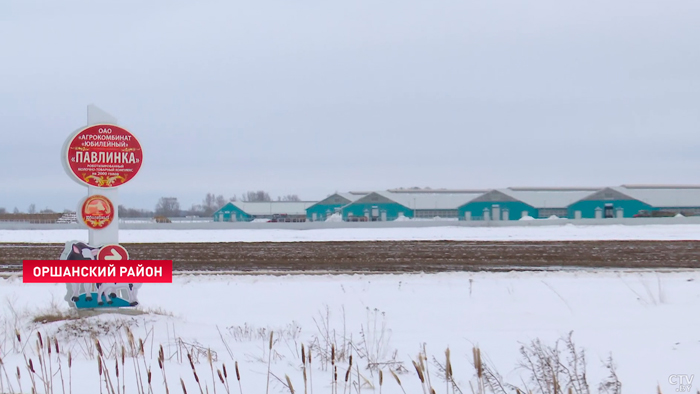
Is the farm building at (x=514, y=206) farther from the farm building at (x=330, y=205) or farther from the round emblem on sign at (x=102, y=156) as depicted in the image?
the round emblem on sign at (x=102, y=156)

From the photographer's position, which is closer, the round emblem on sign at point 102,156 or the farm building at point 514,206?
the round emblem on sign at point 102,156

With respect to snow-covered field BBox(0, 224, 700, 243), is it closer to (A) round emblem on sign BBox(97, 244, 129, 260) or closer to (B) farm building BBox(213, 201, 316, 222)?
(A) round emblem on sign BBox(97, 244, 129, 260)

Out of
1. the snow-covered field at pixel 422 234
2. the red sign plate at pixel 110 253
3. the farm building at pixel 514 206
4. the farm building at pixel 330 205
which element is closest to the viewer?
the red sign plate at pixel 110 253

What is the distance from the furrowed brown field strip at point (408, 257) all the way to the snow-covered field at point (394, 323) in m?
5.24

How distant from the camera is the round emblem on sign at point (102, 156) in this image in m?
12.0

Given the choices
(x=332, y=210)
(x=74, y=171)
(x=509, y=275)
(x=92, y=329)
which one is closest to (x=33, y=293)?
(x=74, y=171)

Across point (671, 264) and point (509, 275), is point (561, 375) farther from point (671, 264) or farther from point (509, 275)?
point (671, 264)

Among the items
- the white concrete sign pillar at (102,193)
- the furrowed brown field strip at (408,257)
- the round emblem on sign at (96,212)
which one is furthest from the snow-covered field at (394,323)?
the furrowed brown field strip at (408,257)

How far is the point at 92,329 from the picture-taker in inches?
404

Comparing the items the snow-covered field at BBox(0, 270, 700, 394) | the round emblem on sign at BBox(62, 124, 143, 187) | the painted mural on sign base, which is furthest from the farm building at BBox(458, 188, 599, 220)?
the painted mural on sign base

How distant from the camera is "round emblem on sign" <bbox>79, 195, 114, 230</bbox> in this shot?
1209 centimetres

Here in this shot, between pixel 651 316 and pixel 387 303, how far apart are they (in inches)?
211

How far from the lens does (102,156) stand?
12.3 m

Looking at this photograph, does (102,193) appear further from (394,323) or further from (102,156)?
(394,323)
